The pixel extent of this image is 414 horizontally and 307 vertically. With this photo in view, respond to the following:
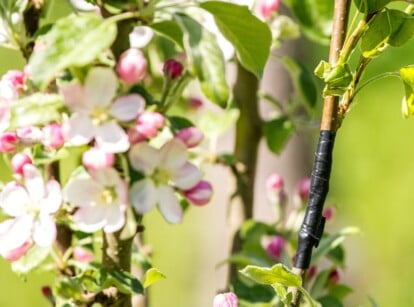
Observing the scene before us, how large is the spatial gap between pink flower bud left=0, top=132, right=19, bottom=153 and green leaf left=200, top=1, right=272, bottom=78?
0.73ft

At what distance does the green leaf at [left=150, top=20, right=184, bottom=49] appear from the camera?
1.00 meters

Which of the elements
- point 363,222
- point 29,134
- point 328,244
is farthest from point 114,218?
point 363,222

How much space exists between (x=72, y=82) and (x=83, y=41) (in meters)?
0.11

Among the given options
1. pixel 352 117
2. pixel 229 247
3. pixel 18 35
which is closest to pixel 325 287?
pixel 229 247

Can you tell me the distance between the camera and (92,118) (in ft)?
3.09

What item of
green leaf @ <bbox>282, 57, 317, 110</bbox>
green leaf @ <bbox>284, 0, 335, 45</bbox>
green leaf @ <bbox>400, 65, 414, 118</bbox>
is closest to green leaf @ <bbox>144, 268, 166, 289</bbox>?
green leaf @ <bbox>400, 65, 414, 118</bbox>

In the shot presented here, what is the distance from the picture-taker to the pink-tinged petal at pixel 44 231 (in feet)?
3.26

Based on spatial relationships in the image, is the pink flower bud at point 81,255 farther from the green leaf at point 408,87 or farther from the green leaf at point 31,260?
the green leaf at point 408,87

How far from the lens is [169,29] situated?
1.00 metres

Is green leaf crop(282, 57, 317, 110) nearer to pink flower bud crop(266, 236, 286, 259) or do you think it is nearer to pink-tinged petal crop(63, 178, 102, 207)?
pink flower bud crop(266, 236, 286, 259)

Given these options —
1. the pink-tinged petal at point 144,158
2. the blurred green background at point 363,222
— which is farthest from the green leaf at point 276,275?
the blurred green background at point 363,222

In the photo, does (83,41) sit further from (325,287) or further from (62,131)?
(325,287)

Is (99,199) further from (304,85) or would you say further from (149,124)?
(304,85)

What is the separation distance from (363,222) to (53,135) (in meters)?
3.47
